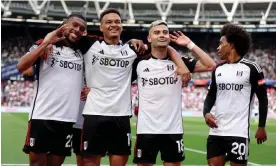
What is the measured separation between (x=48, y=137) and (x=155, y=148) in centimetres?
130

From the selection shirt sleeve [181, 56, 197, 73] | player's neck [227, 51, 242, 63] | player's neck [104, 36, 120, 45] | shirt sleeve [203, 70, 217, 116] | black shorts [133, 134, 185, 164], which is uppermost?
player's neck [104, 36, 120, 45]

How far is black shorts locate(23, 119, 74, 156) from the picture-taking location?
5.15 m

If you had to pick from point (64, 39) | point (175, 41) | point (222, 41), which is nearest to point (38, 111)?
point (64, 39)

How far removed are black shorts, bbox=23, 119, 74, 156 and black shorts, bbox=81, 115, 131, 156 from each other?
295mm

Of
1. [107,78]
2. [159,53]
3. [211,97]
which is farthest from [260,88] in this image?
[107,78]

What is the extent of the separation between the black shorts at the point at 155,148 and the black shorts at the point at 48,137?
91cm

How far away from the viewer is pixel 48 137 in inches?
204

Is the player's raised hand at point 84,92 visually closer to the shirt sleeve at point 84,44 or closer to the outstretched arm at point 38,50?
the shirt sleeve at point 84,44

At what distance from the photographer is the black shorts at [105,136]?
16.7 feet

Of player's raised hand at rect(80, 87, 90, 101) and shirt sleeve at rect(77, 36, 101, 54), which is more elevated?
shirt sleeve at rect(77, 36, 101, 54)

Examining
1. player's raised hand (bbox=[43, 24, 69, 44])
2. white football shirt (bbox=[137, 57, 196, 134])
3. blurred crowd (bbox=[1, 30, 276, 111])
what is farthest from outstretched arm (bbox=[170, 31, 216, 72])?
blurred crowd (bbox=[1, 30, 276, 111])

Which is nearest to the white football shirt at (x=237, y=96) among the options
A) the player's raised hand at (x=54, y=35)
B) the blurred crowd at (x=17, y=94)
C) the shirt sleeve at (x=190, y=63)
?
the shirt sleeve at (x=190, y=63)

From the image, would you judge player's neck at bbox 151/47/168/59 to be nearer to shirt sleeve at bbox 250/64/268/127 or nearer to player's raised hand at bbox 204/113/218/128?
player's raised hand at bbox 204/113/218/128

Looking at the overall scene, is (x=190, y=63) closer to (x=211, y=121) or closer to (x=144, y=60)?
(x=144, y=60)
